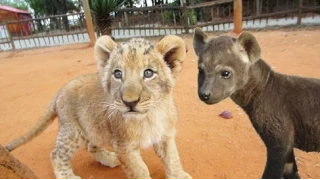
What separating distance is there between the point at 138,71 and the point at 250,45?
114cm

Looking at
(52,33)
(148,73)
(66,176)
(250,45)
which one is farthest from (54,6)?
(148,73)

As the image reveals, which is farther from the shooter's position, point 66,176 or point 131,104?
point 66,176

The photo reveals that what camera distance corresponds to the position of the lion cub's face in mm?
2137

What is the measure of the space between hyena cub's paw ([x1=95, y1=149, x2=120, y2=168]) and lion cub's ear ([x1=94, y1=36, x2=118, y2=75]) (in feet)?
4.04

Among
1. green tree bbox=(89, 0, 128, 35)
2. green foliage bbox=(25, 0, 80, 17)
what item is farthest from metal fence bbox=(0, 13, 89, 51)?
green foliage bbox=(25, 0, 80, 17)

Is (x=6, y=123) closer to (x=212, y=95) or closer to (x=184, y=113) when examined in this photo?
(x=184, y=113)

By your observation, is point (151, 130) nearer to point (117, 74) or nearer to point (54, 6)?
point (117, 74)

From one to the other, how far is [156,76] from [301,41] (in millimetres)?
9404

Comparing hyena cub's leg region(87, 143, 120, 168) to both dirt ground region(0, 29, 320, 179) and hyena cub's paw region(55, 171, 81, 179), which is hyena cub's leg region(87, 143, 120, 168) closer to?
dirt ground region(0, 29, 320, 179)

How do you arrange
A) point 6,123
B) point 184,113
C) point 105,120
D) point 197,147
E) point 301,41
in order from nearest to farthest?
point 105,120 → point 197,147 → point 184,113 → point 6,123 → point 301,41

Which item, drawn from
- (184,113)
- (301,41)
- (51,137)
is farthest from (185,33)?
(51,137)

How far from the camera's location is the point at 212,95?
2.50 m

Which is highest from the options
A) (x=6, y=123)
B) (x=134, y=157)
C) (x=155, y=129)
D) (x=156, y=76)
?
(x=156, y=76)

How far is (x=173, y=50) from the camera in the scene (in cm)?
253
